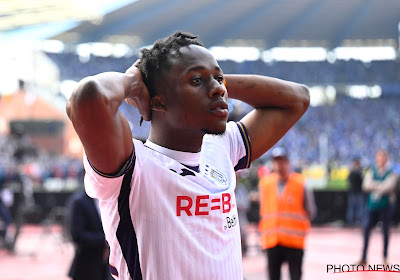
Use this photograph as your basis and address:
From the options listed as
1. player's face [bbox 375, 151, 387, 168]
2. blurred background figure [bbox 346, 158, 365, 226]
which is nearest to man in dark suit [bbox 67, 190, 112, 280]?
player's face [bbox 375, 151, 387, 168]

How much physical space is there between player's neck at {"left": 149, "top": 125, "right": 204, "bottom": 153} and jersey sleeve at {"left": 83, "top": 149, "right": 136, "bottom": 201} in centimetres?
20

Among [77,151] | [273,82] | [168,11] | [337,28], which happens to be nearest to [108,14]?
[168,11]

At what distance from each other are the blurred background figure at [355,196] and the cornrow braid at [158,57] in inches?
450

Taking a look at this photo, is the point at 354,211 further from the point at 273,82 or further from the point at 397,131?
the point at 397,131

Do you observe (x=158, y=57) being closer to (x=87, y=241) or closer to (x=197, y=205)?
(x=197, y=205)

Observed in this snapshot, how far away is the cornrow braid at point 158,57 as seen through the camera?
164cm

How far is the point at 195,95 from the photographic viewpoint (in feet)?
5.15

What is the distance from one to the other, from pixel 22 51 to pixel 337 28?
80.5 ft

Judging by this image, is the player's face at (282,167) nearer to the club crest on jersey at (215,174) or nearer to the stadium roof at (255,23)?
the club crest on jersey at (215,174)

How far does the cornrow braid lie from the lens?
1639 mm

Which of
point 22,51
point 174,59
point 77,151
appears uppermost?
point 22,51

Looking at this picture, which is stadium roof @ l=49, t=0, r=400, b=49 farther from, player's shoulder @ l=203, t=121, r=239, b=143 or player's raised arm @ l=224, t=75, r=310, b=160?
player's shoulder @ l=203, t=121, r=239, b=143

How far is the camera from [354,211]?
13891mm

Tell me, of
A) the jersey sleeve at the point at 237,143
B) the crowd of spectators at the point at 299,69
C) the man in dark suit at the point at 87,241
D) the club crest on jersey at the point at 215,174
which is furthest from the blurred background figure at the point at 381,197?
the crowd of spectators at the point at 299,69
